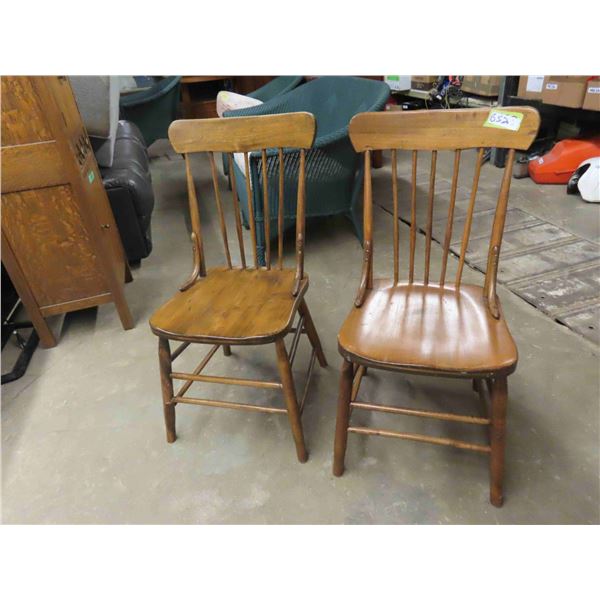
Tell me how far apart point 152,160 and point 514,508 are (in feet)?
15.1

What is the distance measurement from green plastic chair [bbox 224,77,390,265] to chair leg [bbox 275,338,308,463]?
1256 millimetres

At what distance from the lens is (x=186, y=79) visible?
499cm

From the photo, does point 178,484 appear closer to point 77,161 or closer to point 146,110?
point 77,161

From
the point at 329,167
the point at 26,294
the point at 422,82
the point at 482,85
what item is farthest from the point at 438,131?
the point at 422,82

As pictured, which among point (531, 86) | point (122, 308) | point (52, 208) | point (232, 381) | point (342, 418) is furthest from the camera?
point (531, 86)

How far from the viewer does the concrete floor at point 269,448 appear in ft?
3.95

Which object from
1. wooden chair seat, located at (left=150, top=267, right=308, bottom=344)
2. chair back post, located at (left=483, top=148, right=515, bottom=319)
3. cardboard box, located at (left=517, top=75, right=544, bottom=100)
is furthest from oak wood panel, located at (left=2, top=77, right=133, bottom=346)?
cardboard box, located at (left=517, top=75, right=544, bottom=100)

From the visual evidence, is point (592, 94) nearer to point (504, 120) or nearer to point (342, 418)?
point (504, 120)

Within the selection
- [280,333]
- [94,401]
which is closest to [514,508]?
[280,333]

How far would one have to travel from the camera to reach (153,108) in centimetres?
373

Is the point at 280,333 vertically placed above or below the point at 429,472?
above

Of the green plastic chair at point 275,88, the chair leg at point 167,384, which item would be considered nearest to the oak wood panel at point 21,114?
the chair leg at point 167,384

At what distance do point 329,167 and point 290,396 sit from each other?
4.95 ft

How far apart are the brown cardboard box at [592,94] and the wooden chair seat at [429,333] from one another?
240 cm
